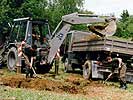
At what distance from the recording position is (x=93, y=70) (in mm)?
19344

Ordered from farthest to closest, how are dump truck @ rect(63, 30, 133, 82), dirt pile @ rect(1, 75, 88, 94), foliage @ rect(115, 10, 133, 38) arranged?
foliage @ rect(115, 10, 133, 38) → dump truck @ rect(63, 30, 133, 82) → dirt pile @ rect(1, 75, 88, 94)

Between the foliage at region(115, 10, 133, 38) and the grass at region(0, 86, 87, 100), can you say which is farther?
the foliage at region(115, 10, 133, 38)

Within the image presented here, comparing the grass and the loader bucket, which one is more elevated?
the loader bucket

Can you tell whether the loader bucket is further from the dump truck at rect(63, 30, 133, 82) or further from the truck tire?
the truck tire

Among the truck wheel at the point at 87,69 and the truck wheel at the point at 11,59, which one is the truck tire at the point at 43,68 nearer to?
the truck wheel at the point at 11,59

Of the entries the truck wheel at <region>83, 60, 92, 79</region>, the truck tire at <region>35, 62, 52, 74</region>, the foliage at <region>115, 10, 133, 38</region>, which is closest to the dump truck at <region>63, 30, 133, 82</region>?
the truck wheel at <region>83, 60, 92, 79</region>

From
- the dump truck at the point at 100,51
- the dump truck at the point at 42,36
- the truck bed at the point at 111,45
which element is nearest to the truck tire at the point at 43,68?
the dump truck at the point at 42,36

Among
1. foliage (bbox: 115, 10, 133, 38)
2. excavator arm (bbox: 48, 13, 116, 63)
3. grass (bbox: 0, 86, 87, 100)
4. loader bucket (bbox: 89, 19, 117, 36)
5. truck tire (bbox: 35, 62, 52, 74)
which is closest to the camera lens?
grass (bbox: 0, 86, 87, 100)

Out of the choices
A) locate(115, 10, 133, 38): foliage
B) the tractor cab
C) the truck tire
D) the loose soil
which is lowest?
the truck tire

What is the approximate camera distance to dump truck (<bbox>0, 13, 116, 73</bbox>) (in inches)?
798

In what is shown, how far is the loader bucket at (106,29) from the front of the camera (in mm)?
19656

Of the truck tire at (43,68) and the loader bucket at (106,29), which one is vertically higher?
the loader bucket at (106,29)

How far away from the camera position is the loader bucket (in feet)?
64.5

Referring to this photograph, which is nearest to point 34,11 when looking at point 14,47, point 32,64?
point 14,47
